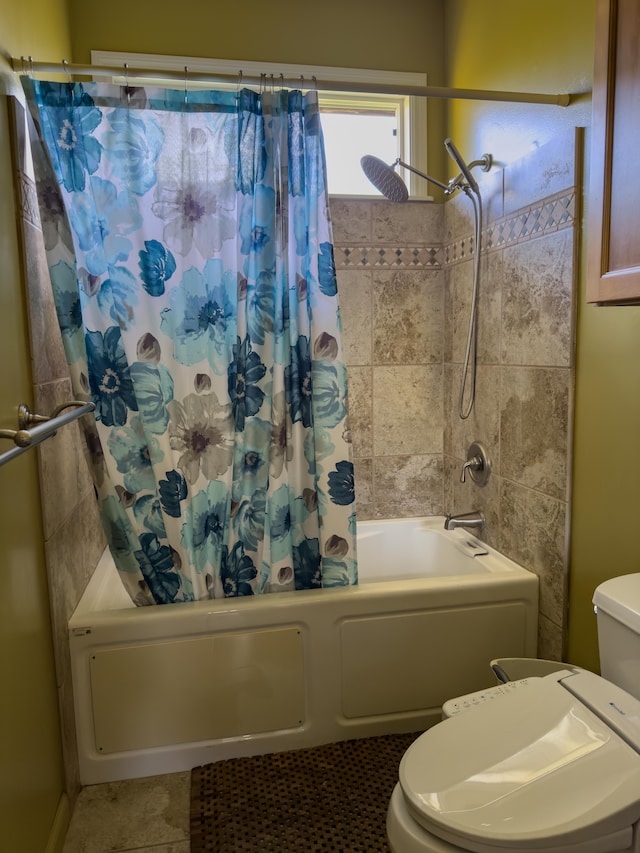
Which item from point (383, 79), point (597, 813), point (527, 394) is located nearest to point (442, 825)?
point (597, 813)

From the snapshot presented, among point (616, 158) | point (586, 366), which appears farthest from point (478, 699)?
point (616, 158)

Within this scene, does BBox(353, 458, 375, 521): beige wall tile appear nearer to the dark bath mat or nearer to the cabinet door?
the dark bath mat

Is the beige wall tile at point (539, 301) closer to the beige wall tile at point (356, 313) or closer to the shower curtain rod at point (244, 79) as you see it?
the shower curtain rod at point (244, 79)

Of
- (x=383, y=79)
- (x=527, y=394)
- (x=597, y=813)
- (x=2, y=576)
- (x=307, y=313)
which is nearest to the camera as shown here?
(x=597, y=813)

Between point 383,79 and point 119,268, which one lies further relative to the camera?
point 383,79

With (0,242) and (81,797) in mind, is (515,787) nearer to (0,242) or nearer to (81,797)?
(81,797)

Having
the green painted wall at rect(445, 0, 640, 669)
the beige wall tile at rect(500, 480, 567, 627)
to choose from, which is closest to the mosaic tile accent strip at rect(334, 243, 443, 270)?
the green painted wall at rect(445, 0, 640, 669)

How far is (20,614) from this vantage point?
1.49 m

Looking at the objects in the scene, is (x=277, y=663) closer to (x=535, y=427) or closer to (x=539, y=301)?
(x=535, y=427)

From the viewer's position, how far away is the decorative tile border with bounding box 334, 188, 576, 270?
192 cm

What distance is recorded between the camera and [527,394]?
2.11 meters

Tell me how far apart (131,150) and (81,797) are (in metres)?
1.87

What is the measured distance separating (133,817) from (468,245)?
2.28 meters

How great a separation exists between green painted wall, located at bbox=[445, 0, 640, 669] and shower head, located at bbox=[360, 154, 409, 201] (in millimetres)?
376
